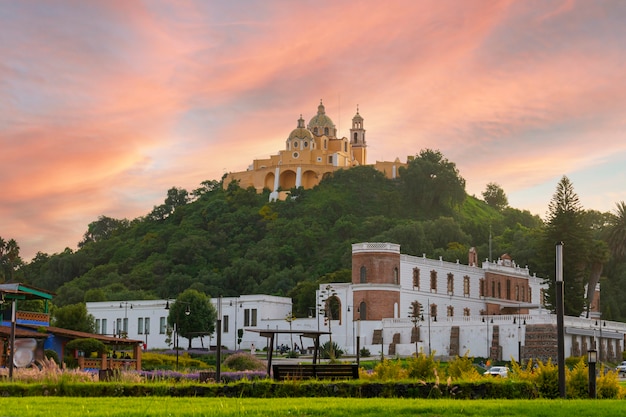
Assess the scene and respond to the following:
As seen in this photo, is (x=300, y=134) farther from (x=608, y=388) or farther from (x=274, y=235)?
(x=608, y=388)

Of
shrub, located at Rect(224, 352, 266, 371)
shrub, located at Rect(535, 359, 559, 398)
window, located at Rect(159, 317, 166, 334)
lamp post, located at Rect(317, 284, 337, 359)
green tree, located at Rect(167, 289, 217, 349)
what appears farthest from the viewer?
window, located at Rect(159, 317, 166, 334)

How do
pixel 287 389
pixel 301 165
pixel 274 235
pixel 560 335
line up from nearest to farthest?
pixel 287 389 → pixel 560 335 → pixel 274 235 → pixel 301 165

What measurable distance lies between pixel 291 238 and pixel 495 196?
57372mm

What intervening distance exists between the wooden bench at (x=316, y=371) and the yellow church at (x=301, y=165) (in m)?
118

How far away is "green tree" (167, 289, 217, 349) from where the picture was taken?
86.3 meters

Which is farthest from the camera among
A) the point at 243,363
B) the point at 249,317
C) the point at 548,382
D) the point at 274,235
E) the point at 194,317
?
the point at 274,235

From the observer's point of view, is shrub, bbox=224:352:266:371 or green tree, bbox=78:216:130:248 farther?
green tree, bbox=78:216:130:248

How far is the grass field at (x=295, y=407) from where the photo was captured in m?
18.6

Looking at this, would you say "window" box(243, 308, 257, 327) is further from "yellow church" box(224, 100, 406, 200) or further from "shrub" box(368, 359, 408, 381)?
"shrub" box(368, 359, 408, 381)

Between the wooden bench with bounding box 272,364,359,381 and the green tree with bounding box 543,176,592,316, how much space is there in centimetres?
6102

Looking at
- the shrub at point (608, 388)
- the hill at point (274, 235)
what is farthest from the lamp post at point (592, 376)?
the hill at point (274, 235)

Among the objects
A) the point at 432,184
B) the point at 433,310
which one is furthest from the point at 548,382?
the point at 432,184

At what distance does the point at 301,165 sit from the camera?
148375mm

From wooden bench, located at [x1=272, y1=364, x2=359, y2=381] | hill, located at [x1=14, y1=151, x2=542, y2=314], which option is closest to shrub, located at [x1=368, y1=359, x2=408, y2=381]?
wooden bench, located at [x1=272, y1=364, x2=359, y2=381]
